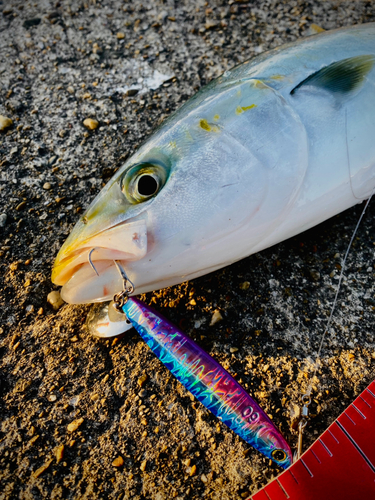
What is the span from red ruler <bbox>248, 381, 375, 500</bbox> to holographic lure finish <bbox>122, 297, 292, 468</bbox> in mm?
116

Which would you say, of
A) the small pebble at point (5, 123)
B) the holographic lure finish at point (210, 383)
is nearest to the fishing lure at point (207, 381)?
the holographic lure finish at point (210, 383)

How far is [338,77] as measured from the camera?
1.57 metres

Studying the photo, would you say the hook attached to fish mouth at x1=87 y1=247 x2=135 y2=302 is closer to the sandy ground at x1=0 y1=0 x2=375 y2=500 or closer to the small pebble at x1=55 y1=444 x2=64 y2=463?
the sandy ground at x1=0 y1=0 x2=375 y2=500

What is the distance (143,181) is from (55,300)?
88 centimetres

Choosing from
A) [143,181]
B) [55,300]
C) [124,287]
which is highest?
[143,181]

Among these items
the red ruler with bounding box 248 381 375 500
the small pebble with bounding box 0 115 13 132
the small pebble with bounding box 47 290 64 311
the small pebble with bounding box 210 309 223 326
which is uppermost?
the small pebble with bounding box 0 115 13 132

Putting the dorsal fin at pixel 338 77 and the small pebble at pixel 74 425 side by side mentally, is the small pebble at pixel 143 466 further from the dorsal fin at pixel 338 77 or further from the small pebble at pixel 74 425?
the dorsal fin at pixel 338 77

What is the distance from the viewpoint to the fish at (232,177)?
134 cm

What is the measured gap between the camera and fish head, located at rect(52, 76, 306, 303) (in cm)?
133

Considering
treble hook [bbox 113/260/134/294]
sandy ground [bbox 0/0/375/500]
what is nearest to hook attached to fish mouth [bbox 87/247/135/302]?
treble hook [bbox 113/260/134/294]

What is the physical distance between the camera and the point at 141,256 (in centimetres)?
130

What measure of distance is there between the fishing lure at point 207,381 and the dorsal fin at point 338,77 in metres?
1.21

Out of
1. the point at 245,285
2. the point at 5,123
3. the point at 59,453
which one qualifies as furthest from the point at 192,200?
the point at 5,123

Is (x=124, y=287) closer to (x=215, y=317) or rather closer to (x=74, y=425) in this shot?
(x=215, y=317)
